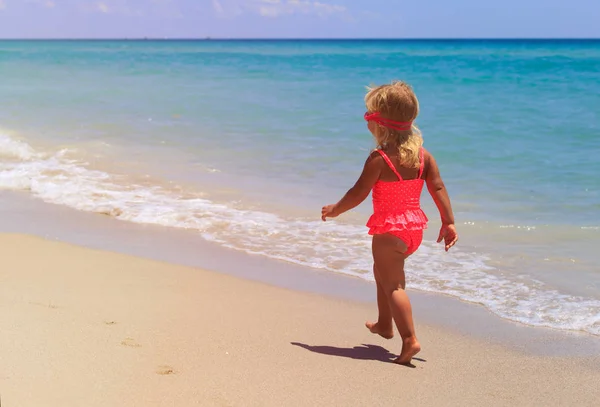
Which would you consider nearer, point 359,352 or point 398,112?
point 398,112

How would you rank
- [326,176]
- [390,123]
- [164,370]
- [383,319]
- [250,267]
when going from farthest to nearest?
1. [326,176]
2. [250,267]
3. [383,319]
4. [390,123]
5. [164,370]

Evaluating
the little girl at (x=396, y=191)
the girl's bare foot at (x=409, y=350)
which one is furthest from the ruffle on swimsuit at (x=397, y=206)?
the girl's bare foot at (x=409, y=350)

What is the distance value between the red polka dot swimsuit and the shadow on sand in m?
0.55

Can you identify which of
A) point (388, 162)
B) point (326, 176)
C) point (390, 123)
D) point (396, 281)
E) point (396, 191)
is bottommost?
point (396, 281)

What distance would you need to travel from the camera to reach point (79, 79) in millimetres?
26641

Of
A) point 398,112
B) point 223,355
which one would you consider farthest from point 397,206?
point 223,355

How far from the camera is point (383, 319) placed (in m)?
3.72

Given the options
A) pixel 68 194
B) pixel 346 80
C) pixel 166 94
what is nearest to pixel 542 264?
pixel 68 194

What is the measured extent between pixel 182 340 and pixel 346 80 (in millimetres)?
24323

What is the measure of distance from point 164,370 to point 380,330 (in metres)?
1.19

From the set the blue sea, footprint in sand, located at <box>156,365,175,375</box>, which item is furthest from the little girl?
the blue sea

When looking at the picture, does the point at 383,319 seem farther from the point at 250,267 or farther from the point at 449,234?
the point at 250,267

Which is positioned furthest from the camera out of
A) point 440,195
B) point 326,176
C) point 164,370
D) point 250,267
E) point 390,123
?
point 326,176

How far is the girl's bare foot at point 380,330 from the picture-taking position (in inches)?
147
